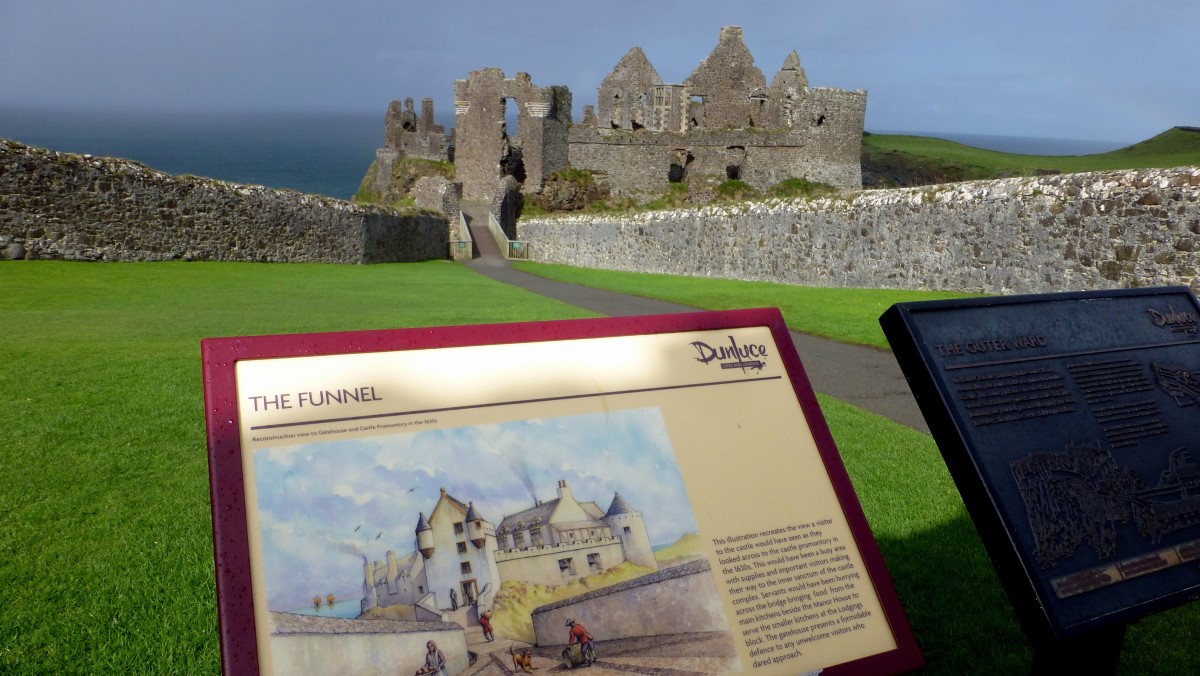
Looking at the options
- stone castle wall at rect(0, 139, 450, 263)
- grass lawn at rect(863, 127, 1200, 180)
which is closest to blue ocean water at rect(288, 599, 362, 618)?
stone castle wall at rect(0, 139, 450, 263)

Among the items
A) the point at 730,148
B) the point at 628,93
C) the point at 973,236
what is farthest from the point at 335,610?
the point at 628,93

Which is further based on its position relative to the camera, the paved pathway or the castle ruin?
the castle ruin

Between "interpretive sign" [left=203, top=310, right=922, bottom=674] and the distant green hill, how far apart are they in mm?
25649

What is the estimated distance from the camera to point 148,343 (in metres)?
8.38

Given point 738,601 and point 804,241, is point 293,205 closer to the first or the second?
point 804,241

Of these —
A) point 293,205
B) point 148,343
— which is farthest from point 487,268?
point 148,343

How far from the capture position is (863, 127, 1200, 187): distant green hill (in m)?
29.8

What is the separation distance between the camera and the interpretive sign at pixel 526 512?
1968 mm

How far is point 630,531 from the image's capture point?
2287mm

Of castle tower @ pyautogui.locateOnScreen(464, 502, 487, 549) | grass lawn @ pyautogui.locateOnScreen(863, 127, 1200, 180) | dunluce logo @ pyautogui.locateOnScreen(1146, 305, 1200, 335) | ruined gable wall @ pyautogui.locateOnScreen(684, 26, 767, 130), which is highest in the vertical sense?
ruined gable wall @ pyautogui.locateOnScreen(684, 26, 767, 130)

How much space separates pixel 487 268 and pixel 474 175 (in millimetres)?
13400

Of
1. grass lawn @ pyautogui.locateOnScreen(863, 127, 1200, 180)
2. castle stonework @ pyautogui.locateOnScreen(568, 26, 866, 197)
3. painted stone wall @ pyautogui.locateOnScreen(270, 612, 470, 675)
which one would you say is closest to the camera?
painted stone wall @ pyautogui.locateOnScreen(270, 612, 470, 675)

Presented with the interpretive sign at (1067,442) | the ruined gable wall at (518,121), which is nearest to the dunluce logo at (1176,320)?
the interpretive sign at (1067,442)

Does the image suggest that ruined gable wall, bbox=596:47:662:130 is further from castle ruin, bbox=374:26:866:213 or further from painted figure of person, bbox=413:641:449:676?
painted figure of person, bbox=413:641:449:676
